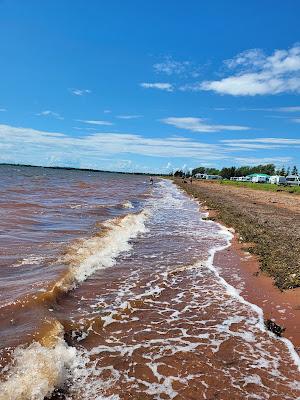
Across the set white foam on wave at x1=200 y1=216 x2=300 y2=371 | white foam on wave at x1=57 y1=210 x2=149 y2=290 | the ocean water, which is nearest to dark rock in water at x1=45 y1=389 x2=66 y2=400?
the ocean water

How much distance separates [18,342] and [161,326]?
2767 millimetres

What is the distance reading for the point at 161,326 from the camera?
7559 millimetres

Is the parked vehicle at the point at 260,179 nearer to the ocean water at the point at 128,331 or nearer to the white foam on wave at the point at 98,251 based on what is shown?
the white foam on wave at the point at 98,251

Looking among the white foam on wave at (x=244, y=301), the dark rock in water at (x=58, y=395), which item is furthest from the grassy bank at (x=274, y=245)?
the dark rock in water at (x=58, y=395)

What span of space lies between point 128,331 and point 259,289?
4.39 m

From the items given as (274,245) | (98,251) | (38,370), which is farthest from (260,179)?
(38,370)

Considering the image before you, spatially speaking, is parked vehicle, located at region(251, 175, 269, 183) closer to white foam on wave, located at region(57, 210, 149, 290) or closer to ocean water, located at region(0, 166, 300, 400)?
white foam on wave, located at region(57, 210, 149, 290)

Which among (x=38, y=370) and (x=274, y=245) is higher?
(x=274, y=245)

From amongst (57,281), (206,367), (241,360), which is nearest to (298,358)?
(241,360)

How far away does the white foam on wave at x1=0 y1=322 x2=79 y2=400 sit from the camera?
5.03 metres

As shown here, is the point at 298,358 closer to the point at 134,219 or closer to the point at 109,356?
the point at 109,356

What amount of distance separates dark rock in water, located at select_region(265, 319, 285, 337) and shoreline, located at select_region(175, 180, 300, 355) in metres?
0.09

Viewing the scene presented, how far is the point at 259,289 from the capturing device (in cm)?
1003

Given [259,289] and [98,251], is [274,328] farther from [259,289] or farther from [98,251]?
[98,251]
